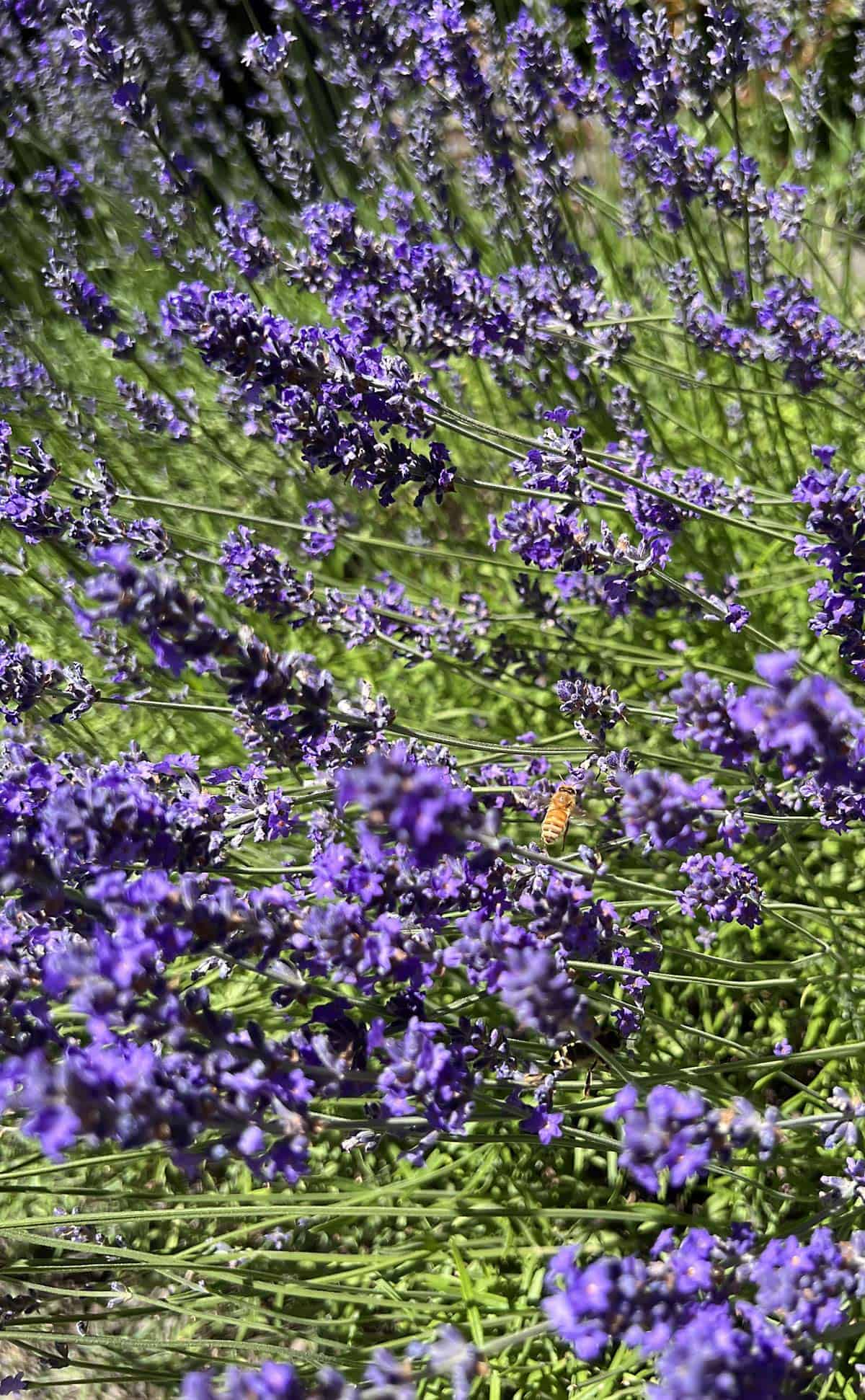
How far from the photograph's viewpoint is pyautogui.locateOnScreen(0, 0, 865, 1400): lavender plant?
4.47 feet

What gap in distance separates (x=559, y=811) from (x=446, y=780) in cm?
80

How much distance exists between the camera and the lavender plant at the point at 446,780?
4.47ft

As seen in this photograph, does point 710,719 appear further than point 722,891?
No

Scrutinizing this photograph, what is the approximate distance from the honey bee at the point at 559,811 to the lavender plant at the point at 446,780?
0.06 feet

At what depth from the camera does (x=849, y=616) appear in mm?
1895

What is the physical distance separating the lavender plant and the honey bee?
0.02 meters

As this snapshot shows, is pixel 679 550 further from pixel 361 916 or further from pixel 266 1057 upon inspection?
pixel 266 1057

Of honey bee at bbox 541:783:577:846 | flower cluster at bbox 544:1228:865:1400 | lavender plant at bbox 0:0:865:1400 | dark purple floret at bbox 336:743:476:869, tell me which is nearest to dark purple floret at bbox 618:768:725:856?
lavender plant at bbox 0:0:865:1400

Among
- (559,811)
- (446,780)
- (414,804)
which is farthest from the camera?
(559,811)

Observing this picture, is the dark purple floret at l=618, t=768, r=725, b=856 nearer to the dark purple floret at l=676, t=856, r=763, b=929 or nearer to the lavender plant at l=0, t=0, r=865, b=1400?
the lavender plant at l=0, t=0, r=865, b=1400

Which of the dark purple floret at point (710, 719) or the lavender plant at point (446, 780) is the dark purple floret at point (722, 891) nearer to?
the lavender plant at point (446, 780)

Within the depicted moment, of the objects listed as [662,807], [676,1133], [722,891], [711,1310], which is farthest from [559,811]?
[711,1310]

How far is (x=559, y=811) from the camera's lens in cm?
220

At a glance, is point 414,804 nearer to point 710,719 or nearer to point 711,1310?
point 710,719
